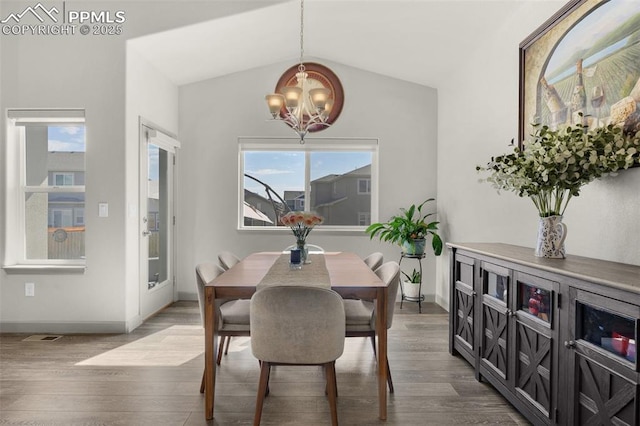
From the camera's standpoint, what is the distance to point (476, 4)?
3.30m

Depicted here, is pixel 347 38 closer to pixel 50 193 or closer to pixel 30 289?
pixel 50 193

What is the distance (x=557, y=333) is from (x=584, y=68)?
1.56 meters

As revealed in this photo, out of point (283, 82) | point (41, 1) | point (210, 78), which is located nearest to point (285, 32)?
point (283, 82)

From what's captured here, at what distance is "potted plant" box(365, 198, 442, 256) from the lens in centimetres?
459

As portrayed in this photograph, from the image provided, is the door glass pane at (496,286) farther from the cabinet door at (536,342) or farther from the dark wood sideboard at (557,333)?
the cabinet door at (536,342)

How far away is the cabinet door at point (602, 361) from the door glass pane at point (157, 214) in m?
3.98

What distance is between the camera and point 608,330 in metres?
1.60

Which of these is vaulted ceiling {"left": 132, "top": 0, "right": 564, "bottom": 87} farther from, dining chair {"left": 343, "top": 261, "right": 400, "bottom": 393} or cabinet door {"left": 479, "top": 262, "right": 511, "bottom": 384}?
dining chair {"left": 343, "top": 261, "right": 400, "bottom": 393}

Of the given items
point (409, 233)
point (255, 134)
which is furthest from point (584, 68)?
point (255, 134)

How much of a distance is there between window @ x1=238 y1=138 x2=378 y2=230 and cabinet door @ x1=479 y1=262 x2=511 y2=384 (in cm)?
269

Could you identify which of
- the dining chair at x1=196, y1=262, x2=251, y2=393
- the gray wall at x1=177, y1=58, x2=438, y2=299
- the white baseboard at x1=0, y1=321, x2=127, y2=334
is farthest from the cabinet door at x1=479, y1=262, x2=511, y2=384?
the white baseboard at x1=0, y1=321, x2=127, y2=334

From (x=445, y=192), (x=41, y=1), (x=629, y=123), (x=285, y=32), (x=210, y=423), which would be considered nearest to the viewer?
(x=629, y=123)

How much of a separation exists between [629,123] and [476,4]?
1858 mm

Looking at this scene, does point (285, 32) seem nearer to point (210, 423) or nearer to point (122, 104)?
point (122, 104)
